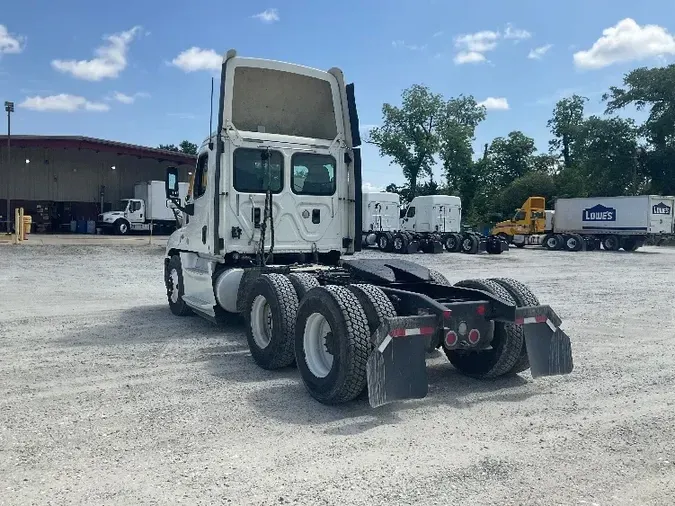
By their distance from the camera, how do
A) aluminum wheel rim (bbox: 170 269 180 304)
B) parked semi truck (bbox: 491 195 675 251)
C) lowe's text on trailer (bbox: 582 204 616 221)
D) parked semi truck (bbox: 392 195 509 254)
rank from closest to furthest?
aluminum wheel rim (bbox: 170 269 180 304), parked semi truck (bbox: 392 195 509 254), parked semi truck (bbox: 491 195 675 251), lowe's text on trailer (bbox: 582 204 616 221)

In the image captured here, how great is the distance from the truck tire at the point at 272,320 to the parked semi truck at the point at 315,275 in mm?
15

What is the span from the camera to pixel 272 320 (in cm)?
668

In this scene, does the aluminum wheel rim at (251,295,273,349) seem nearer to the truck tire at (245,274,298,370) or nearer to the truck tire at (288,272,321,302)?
the truck tire at (245,274,298,370)

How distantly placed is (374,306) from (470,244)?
26955 mm

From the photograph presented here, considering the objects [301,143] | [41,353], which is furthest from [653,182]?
[41,353]

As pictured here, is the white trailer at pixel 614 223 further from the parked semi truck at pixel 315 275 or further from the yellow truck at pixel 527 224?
the parked semi truck at pixel 315 275

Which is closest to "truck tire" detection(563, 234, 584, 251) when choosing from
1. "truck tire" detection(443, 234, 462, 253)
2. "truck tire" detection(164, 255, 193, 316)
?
"truck tire" detection(443, 234, 462, 253)

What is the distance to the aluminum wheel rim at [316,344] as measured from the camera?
5885 mm

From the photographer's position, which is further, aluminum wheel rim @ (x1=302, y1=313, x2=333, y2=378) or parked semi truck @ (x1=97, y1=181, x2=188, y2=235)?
parked semi truck @ (x1=97, y1=181, x2=188, y2=235)

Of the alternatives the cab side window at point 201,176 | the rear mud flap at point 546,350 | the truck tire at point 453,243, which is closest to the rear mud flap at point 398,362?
the rear mud flap at point 546,350

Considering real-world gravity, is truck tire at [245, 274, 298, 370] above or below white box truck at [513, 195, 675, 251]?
below

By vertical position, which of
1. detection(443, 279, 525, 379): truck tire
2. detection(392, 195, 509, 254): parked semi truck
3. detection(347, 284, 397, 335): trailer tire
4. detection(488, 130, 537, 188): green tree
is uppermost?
detection(488, 130, 537, 188): green tree

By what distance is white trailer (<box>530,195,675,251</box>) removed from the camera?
35875 millimetres

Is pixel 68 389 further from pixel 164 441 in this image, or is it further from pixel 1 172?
pixel 1 172
